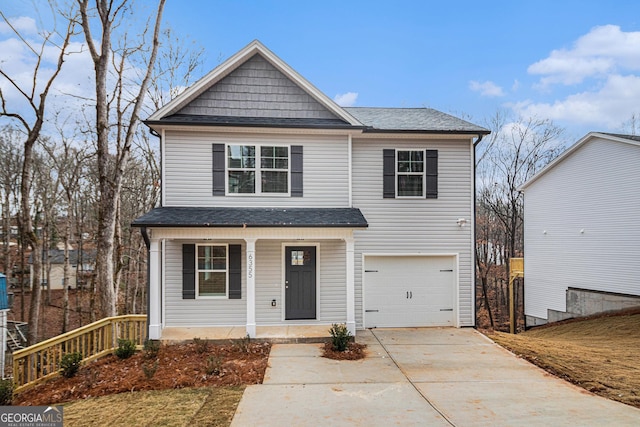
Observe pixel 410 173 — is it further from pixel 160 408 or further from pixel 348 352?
pixel 160 408

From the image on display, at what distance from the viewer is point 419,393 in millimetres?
5398

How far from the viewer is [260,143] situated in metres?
9.06

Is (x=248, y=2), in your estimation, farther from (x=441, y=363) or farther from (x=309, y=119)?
(x=441, y=363)

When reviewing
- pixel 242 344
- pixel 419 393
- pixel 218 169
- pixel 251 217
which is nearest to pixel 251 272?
pixel 251 217

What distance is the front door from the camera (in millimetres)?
9126

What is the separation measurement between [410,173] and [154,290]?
741cm

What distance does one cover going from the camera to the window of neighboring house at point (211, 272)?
8.86m

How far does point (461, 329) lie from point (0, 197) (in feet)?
80.5

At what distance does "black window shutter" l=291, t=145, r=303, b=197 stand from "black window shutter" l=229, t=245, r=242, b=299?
7.01 feet

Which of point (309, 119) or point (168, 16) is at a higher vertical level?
point (168, 16)

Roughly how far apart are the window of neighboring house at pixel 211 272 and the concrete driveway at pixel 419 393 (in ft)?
7.76

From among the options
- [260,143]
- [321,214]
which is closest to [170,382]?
[321,214]

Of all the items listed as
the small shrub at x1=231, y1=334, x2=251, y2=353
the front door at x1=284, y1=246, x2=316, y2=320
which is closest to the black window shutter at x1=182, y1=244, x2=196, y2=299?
the small shrub at x1=231, y1=334, x2=251, y2=353

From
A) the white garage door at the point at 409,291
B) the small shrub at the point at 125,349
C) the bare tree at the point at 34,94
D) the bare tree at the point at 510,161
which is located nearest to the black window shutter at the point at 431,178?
the white garage door at the point at 409,291
